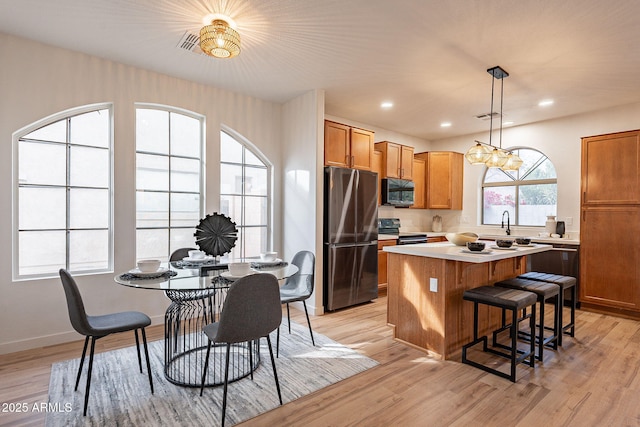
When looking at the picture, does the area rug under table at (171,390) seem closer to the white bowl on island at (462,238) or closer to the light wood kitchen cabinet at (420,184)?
the white bowl on island at (462,238)

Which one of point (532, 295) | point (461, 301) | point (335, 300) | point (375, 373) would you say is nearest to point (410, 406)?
point (375, 373)

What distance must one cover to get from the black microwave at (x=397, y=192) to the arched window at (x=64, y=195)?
12.5 ft

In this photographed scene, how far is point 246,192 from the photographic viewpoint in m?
4.42

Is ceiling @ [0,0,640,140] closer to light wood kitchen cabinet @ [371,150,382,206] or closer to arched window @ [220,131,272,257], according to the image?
arched window @ [220,131,272,257]

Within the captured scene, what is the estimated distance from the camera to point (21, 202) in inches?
118

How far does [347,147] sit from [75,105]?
3.00 metres

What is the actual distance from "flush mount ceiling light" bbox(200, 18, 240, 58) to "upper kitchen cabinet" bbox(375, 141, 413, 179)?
337cm

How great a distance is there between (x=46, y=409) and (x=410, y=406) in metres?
2.29

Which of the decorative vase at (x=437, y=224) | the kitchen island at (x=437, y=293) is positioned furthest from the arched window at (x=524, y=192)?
the kitchen island at (x=437, y=293)

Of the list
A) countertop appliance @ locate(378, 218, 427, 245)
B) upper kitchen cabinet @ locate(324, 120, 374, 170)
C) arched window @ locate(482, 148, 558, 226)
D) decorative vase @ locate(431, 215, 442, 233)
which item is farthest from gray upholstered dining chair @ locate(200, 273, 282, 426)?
decorative vase @ locate(431, 215, 442, 233)

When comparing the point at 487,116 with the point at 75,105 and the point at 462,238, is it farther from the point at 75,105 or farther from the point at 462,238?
the point at 75,105

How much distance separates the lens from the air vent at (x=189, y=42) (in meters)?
2.81

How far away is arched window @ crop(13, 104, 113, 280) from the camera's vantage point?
9.87ft

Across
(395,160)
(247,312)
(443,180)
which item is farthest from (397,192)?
(247,312)
